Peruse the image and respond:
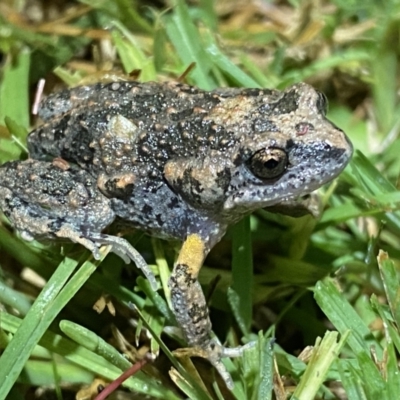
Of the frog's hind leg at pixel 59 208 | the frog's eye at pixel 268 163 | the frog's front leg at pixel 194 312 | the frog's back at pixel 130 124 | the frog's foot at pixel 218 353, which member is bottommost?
the frog's foot at pixel 218 353

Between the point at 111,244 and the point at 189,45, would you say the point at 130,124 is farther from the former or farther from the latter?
the point at 189,45

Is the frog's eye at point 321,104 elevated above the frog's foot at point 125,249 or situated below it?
above

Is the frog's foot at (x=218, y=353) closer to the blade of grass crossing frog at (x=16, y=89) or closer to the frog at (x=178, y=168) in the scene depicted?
the frog at (x=178, y=168)

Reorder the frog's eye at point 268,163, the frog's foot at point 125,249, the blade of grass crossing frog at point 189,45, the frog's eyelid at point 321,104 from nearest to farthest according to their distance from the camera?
the frog's eye at point 268,163 < the frog's eyelid at point 321,104 < the frog's foot at point 125,249 < the blade of grass crossing frog at point 189,45

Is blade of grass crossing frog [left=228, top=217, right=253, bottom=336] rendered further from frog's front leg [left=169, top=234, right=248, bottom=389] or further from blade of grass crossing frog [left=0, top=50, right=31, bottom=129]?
blade of grass crossing frog [left=0, top=50, right=31, bottom=129]

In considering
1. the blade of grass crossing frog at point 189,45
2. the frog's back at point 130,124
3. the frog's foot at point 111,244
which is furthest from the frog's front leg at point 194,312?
the blade of grass crossing frog at point 189,45

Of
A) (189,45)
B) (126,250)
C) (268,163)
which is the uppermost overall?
(189,45)

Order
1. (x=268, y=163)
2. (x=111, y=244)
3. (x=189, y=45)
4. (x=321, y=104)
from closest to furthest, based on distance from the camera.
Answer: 1. (x=268, y=163)
2. (x=321, y=104)
3. (x=111, y=244)
4. (x=189, y=45)

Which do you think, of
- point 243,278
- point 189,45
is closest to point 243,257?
point 243,278
